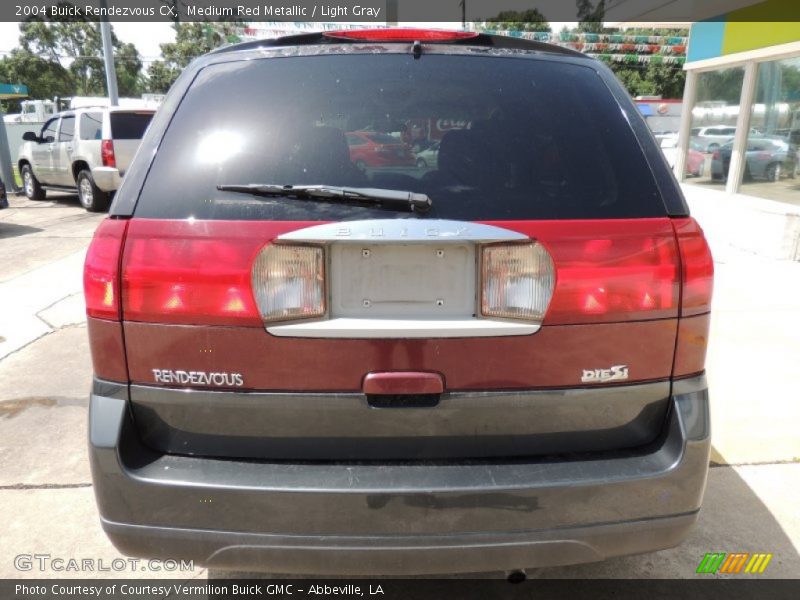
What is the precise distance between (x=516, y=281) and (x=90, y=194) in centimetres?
1274

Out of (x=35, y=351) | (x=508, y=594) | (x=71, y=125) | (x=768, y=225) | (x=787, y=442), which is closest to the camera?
(x=508, y=594)

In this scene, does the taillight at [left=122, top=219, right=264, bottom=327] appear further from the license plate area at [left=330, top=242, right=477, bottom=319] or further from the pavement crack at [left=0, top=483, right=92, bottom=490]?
the pavement crack at [left=0, top=483, right=92, bottom=490]

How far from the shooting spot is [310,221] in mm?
1558

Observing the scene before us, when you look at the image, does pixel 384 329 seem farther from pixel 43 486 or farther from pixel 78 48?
pixel 78 48

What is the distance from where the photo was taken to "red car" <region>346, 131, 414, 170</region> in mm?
1797

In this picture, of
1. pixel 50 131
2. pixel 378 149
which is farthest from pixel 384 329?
pixel 50 131

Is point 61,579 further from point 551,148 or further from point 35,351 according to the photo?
point 35,351

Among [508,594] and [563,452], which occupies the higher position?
[563,452]

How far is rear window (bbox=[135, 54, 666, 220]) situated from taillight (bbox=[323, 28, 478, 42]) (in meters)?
0.10

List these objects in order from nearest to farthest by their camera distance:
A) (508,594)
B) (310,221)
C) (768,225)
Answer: (310,221) → (508,594) → (768,225)

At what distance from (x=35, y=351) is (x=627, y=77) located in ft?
156

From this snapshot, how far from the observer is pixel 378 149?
192 centimetres

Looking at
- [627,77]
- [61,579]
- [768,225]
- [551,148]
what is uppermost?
[627,77]

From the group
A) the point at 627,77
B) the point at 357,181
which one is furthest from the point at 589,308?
the point at 627,77
